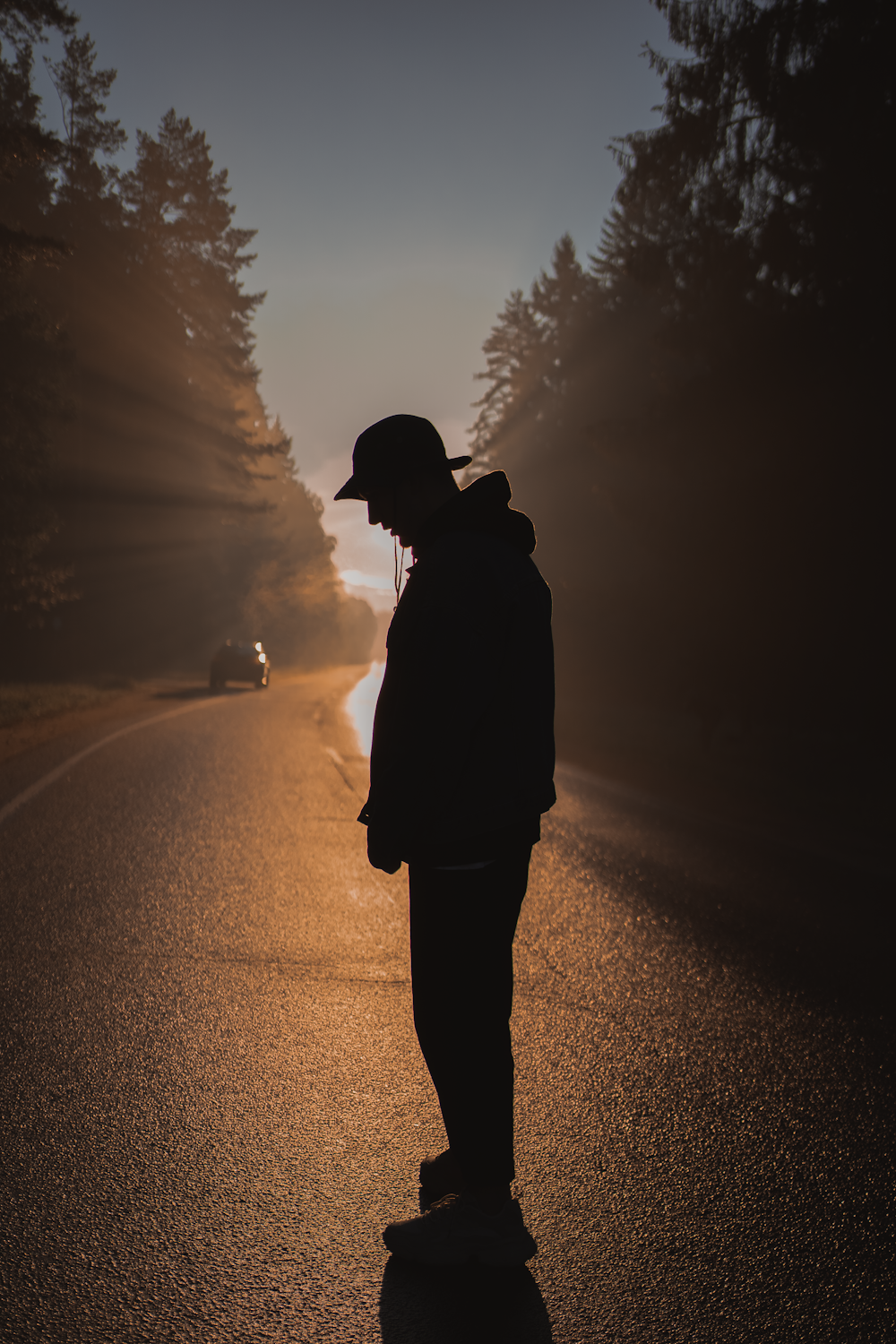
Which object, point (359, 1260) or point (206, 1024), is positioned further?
point (206, 1024)

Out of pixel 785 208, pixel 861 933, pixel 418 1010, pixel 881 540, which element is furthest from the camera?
pixel 785 208

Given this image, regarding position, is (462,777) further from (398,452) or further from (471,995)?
(398,452)

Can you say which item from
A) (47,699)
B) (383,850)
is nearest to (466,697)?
(383,850)

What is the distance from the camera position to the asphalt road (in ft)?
7.41

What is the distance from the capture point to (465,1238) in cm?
243

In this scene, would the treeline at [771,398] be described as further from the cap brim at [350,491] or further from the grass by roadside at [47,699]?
the cap brim at [350,491]

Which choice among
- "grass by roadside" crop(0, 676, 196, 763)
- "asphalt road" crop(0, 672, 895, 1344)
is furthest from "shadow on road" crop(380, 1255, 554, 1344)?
"grass by roadside" crop(0, 676, 196, 763)

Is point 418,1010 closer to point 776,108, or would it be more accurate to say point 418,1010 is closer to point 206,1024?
point 206,1024

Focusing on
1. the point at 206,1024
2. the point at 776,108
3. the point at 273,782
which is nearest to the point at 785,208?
the point at 776,108

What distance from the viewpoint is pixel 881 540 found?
13477 mm

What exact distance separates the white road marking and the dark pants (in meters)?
6.48

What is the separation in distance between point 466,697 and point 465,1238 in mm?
1532

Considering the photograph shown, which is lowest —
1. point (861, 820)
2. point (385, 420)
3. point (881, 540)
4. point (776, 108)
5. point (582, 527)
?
point (861, 820)

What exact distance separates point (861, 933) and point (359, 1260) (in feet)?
15.2
